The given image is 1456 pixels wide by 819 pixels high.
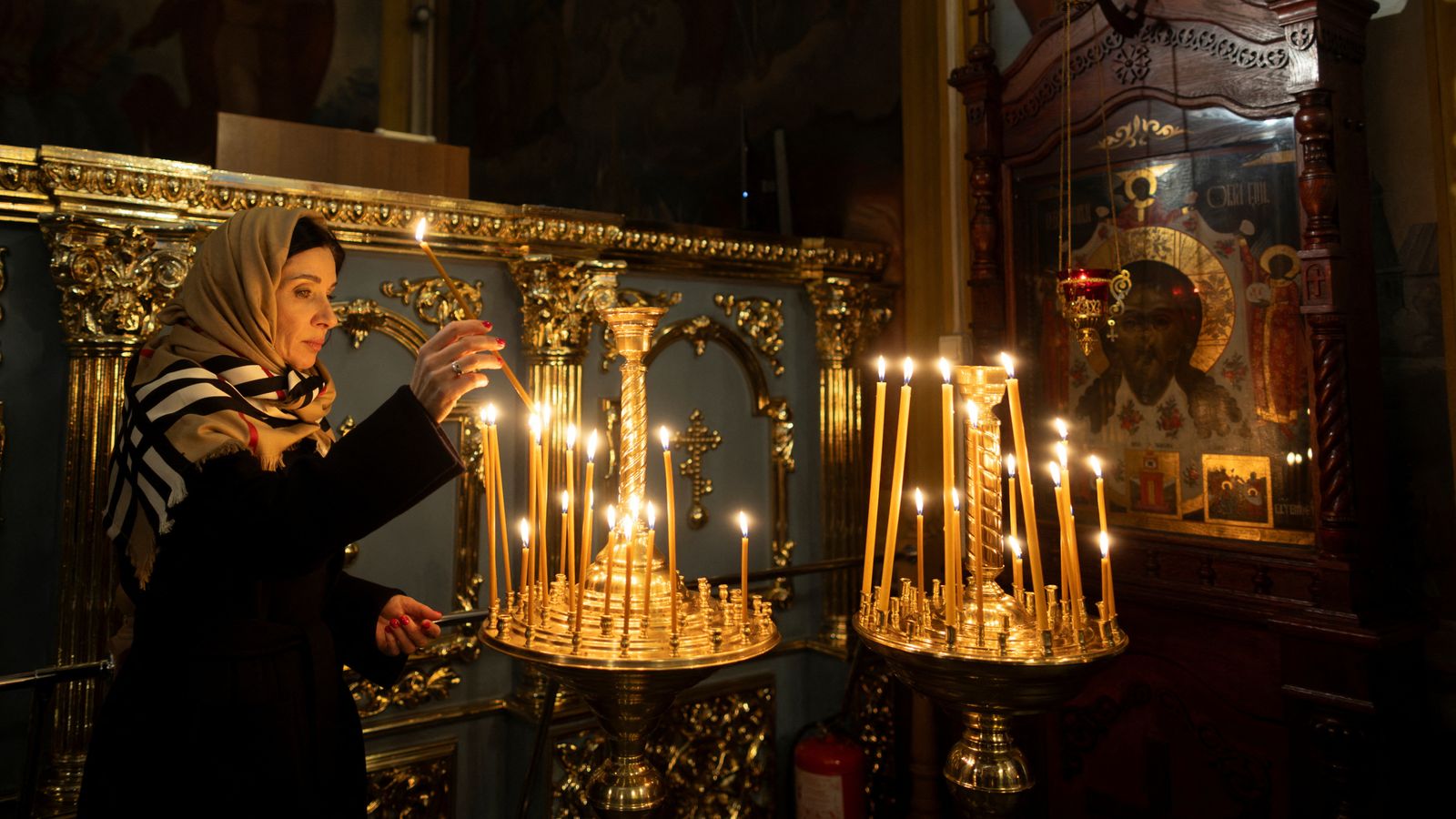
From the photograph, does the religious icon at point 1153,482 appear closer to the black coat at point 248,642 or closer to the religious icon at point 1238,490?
the religious icon at point 1238,490

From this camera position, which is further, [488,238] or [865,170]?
[865,170]

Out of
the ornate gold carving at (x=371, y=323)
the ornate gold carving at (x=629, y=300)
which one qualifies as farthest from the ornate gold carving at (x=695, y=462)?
the ornate gold carving at (x=371, y=323)

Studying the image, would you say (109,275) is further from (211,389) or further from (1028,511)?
(1028,511)

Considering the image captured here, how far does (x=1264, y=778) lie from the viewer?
2.43 metres

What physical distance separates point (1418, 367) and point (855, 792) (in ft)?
6.87

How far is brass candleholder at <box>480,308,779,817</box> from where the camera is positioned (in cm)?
134

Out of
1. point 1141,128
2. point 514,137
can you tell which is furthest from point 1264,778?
point 514,137

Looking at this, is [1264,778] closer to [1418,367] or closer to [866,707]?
[1418,367]

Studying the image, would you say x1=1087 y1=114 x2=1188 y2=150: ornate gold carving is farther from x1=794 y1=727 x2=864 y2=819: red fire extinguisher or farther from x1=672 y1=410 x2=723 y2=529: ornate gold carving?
x1=794 y1=727 x2=864 y2=819: red fire extinguisher

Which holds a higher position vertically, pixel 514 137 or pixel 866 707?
pixel 514 137

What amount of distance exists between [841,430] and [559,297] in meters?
1.24

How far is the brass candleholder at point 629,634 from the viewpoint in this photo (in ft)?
4.40

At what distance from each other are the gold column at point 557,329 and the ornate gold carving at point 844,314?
0.85 meters

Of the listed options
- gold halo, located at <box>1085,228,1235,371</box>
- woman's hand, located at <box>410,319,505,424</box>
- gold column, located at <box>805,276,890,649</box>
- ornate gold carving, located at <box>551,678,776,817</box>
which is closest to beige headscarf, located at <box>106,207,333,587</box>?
woman's hand, located at <box>410,319,505,424</box>
